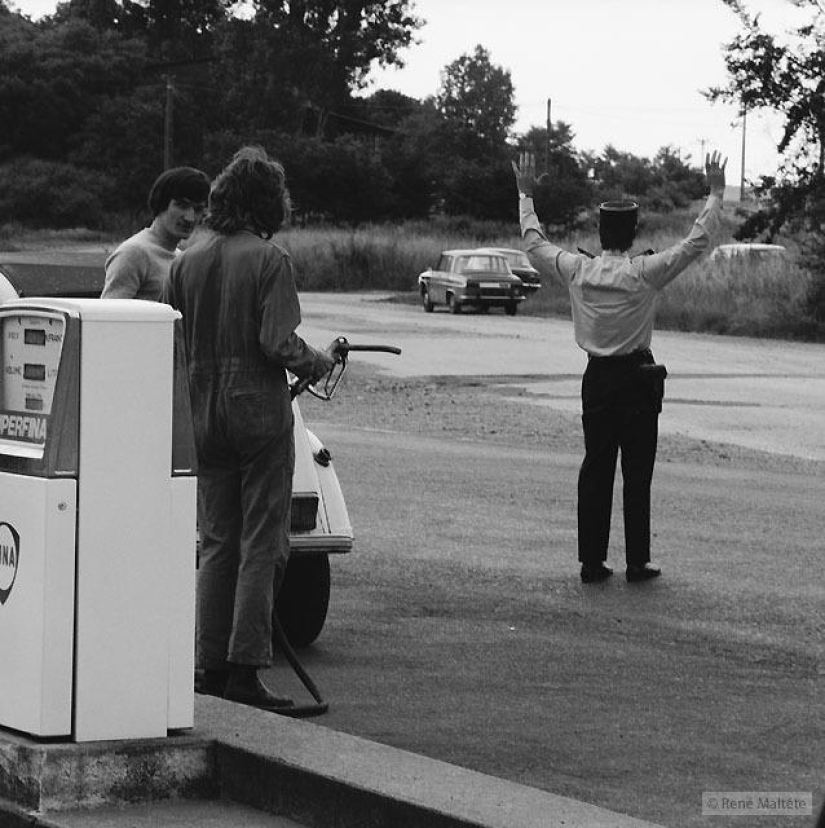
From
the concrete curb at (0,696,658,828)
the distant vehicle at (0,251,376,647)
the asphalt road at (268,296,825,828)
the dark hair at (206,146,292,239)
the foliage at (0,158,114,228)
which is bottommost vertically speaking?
the asphalt road at (268,296,825,828)

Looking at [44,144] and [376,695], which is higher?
[44,144]

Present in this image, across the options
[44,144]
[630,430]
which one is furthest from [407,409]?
[44,144]

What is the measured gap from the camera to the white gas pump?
4.98 meters

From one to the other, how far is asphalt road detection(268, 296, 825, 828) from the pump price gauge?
168cm

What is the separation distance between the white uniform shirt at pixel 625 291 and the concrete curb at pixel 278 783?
14.1 feet

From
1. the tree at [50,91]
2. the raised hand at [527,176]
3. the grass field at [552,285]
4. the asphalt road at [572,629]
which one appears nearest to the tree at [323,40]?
the tree at [50,91]

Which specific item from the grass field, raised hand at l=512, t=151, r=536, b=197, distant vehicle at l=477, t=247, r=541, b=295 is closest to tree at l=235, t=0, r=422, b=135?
the grass field

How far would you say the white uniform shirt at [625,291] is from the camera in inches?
361

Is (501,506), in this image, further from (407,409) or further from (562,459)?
(407,409)

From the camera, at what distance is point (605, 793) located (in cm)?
541

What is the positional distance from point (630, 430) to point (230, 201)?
11.7 ft

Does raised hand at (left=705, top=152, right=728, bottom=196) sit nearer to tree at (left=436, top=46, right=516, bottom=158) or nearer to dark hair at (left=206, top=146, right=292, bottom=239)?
dark hair at (left=206, top=146, right=292, bottom=239)

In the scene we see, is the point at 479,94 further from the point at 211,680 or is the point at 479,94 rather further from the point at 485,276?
the point at 211,680

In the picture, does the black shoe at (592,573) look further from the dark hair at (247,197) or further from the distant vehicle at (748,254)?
the distant vehicle at (748,254)
